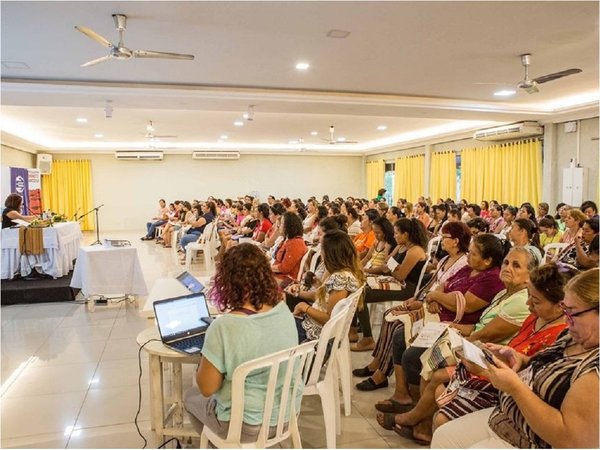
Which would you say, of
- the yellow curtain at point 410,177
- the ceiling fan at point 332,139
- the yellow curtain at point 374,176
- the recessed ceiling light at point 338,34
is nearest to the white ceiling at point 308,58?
the recessed ceiling light at point 338,34

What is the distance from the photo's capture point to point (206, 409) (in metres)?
1.76

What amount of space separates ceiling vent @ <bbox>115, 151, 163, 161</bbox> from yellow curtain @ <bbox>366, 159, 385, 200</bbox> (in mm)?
6367

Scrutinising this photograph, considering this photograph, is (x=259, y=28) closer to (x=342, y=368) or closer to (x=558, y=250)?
(x=342, y=368)

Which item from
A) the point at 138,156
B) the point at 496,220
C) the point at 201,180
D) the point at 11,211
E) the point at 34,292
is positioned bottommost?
the point at 34,292

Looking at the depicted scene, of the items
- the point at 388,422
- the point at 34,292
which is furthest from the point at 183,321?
the point at 34,292

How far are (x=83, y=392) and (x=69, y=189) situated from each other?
39.9 ft

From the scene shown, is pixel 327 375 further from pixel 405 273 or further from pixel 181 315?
pixel 405 273

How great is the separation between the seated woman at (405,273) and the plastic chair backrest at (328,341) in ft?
4.52

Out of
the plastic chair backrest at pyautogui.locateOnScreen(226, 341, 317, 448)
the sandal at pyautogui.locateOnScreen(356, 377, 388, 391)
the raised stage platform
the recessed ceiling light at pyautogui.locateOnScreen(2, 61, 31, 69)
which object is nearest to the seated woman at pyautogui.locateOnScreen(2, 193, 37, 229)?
the raised stage platform

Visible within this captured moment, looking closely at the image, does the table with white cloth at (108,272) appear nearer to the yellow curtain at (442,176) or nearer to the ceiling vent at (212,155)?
the yellow curtain at (442,176)

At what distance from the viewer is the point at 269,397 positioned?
1618 millimetres

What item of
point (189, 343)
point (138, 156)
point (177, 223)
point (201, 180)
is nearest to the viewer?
point (189, 343)

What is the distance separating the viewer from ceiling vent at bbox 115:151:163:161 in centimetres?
1342

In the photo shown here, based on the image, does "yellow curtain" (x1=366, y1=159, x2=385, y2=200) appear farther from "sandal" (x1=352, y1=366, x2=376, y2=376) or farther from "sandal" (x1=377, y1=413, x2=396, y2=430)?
"sandal" (x1=377, y1=413, x2=396, y2=430)
